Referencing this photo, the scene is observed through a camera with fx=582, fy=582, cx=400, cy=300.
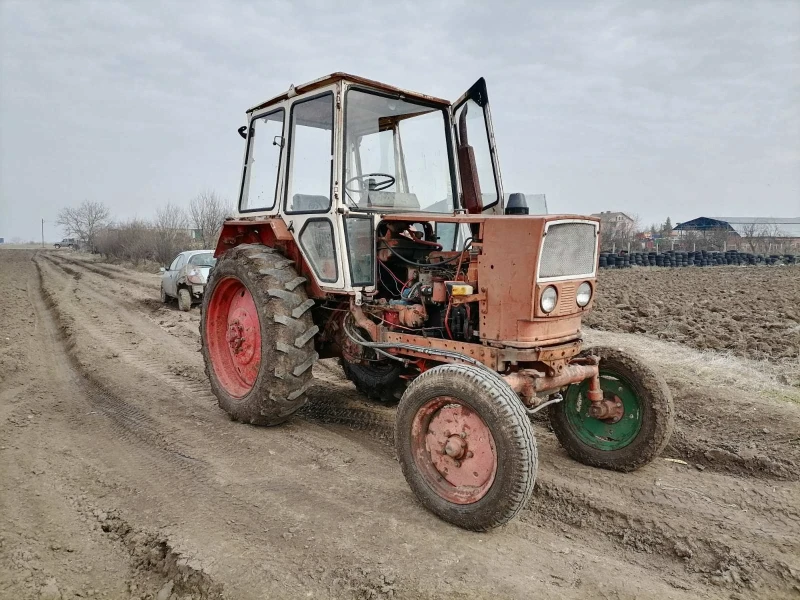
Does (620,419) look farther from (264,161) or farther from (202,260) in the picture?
(202,260)

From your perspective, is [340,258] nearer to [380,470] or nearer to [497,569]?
[380,470]

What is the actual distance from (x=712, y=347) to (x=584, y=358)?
4701mm

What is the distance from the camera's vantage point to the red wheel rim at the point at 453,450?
323 centimetres

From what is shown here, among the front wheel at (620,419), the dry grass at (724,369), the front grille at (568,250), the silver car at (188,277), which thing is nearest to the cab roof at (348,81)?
the front grille at (568,250)

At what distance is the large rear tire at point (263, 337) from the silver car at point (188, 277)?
7661 mm

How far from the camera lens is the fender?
4766mm

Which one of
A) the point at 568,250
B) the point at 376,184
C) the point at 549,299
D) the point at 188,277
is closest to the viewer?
the point at 549,299

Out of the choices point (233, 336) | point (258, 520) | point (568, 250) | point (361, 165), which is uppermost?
point (361, 165)

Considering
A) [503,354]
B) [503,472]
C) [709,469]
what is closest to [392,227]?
[503,354]

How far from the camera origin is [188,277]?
12.7 m

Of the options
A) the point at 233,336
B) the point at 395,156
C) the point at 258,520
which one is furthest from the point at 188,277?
the point at 258,520

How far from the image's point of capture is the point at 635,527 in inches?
129

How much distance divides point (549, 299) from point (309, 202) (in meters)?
2.13

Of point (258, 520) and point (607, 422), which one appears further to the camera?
point (607, 422)
